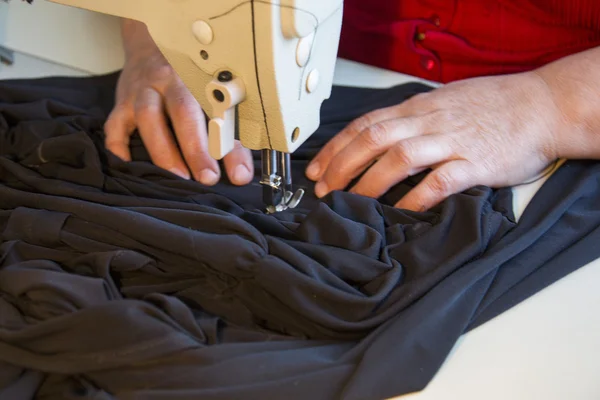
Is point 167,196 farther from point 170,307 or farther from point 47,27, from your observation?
point 47,27

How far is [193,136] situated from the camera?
3.26 feet

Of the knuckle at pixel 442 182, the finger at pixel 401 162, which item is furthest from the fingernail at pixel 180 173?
the knuckle at pixel 442 182

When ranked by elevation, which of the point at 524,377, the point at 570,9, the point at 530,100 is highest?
the point at 570,9

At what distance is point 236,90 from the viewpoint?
2.46 ft

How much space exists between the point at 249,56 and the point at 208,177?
0.28 meters

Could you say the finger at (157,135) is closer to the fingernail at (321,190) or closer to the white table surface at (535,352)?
the fingernail at (321,190)

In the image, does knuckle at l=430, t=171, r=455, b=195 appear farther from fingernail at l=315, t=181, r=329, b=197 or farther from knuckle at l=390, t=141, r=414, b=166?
fingernail at l=315, t=181, r=329, b=197

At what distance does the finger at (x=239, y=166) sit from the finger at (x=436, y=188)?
0.24m

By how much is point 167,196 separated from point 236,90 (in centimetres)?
25

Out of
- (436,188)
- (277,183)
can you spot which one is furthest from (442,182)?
(277,183)

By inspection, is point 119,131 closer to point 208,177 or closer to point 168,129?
point 168,129

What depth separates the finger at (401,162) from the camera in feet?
3.07

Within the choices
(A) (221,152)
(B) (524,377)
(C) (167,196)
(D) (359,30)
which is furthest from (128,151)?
(B) (524,377)

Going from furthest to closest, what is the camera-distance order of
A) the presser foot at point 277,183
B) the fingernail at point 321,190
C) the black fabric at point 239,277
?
the fingernail at point 321,190 < the presser foot at point 277,183 < the black fabric at point 239,277
